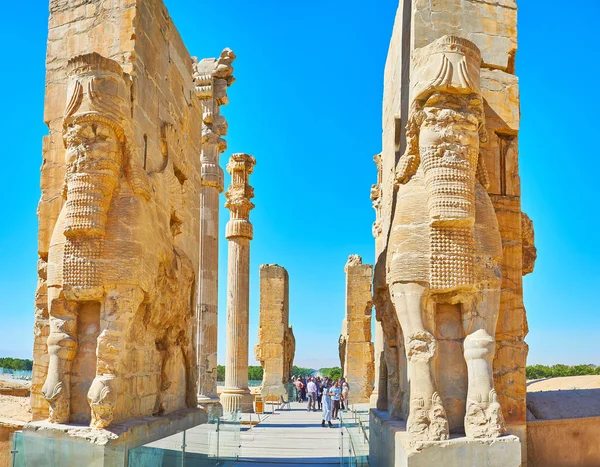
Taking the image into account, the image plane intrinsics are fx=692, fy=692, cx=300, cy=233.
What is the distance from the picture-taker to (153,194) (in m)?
6.03

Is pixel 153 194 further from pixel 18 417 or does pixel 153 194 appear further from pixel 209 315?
pixel 209 315

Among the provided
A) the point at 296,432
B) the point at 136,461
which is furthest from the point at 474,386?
the point at 296,432

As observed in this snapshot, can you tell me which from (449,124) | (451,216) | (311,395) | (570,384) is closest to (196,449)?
(451,216)

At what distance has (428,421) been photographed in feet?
15.5

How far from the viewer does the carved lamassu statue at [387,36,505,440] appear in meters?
4.83

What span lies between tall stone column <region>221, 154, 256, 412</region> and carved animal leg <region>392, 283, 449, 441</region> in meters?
9.92

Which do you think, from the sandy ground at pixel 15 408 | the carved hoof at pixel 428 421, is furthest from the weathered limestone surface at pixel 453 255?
the sandy ground at pixel 15 408

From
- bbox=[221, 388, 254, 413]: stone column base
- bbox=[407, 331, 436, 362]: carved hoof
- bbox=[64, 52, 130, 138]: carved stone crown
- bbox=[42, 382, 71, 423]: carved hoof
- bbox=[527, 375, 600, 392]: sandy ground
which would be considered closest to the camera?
bbox=[407, 331, 436, 362]: carved hoof

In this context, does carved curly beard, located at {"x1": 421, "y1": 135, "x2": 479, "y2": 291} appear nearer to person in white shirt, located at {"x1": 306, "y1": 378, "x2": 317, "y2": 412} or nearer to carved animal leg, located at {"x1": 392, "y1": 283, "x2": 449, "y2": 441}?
carved animal leg, located at {"x1": 392, "y1": 283, "x2": 449, "y2": 441}

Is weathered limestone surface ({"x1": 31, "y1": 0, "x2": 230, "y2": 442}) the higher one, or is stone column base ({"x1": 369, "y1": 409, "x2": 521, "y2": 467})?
weathered limestone surface ({"x1": 31, "y1": 0, "x2": 230, "y2": 442})

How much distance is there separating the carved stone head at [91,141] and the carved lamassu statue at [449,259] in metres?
2.24

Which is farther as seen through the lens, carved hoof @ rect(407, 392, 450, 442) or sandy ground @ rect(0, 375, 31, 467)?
sandy ground @ rect(0, 375, 31, 467)

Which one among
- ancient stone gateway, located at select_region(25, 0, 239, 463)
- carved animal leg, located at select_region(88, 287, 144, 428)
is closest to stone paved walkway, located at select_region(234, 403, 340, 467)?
ancient stone gateway, located at select_region(25, 0, 239, 463)

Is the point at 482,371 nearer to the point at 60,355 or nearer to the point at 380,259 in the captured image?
the point at 380,259
